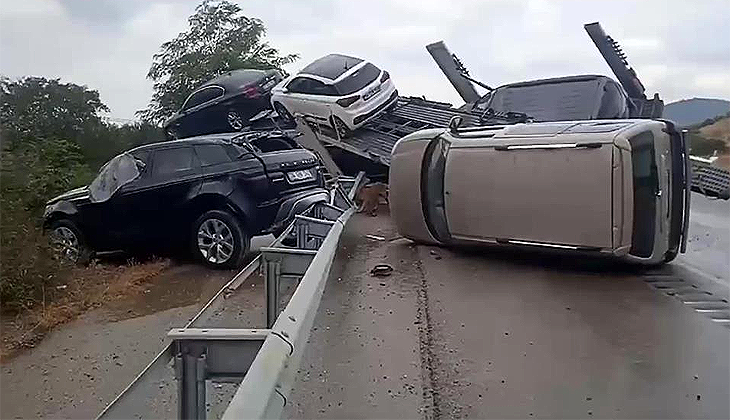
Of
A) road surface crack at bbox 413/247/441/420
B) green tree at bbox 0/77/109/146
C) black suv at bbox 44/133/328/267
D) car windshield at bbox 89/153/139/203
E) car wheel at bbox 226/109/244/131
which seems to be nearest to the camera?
road surface crack at bbox 413/247/441/420

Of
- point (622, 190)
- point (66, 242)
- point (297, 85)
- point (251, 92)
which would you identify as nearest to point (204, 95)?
point (251, 92)

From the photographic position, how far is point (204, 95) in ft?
58.1

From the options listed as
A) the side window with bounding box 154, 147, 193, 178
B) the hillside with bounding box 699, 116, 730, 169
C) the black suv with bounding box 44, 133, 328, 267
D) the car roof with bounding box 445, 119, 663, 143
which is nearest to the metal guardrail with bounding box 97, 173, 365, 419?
the car roof with bounding box 445, 119, 663, 143

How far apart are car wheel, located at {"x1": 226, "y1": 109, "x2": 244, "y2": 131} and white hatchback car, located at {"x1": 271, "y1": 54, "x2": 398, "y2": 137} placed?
1.24 metres

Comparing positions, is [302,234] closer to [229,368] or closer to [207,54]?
[229,368]

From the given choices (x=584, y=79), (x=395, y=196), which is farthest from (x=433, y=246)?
(x=584, y=79)

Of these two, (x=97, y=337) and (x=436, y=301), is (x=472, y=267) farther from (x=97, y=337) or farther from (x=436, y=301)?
(x=97, y=337)

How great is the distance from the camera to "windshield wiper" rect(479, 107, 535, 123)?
1350 centimetres

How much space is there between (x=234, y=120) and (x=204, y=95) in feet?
3.49

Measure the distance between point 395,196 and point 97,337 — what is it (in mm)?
3625

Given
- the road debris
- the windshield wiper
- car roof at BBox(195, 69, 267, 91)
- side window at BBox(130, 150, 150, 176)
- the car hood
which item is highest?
car roof at BBox(195, 69, 267, 91)

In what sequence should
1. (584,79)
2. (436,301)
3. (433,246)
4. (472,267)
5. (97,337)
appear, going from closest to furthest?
(436,301)
(97,337)
(472,267)
(433,246)
(584,79)

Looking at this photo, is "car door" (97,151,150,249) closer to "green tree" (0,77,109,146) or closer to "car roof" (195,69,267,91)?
"green tree" (0,77,109,146)

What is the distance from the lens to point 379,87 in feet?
50.2
